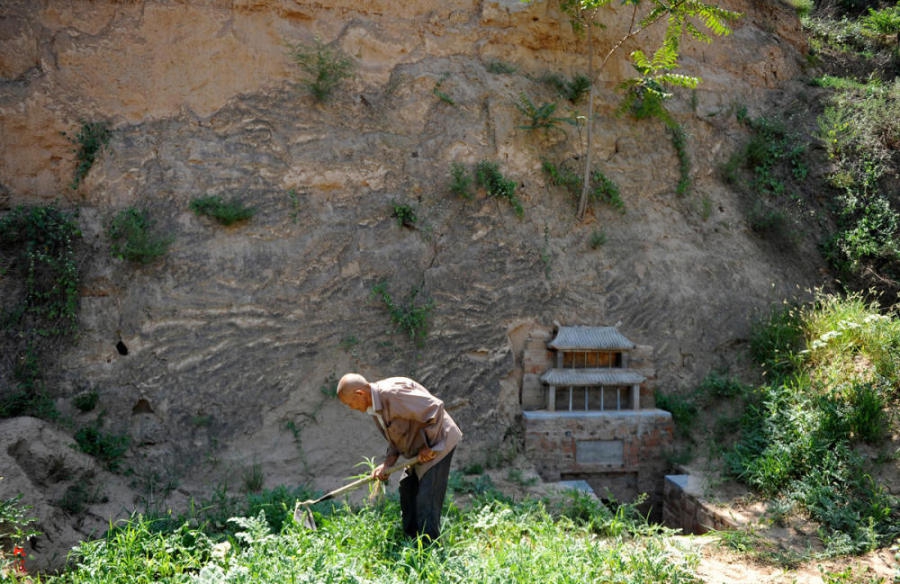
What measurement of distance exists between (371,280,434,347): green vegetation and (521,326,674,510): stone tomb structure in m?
1.26

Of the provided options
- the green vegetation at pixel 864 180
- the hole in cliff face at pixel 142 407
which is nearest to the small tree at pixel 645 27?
the green vegetation at pixel 864 180

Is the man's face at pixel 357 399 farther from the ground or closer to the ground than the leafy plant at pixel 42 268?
closer to the ground

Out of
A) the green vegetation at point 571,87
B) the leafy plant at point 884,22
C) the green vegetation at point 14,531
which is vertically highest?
the leafy plant at point 884,22

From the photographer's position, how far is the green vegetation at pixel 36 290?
5707 mm

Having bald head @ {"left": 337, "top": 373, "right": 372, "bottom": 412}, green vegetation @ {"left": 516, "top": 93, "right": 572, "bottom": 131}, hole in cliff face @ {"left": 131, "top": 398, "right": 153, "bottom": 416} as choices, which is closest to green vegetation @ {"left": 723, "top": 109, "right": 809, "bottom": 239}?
green vegetation @ {"left": 516, "top": 93, "right": 572, "bottom": 131}

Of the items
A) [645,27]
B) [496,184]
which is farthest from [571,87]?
[496,184]

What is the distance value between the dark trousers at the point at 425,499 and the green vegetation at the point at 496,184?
173 inches

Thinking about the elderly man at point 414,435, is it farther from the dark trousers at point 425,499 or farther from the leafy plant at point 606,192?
the leafy plant at point 606,192

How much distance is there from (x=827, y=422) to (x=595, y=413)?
221 cm

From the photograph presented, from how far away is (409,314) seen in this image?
6691mm

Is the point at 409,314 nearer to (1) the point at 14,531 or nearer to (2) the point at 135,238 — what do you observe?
(2) the point at 135,238

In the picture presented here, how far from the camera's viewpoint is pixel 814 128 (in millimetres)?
9367

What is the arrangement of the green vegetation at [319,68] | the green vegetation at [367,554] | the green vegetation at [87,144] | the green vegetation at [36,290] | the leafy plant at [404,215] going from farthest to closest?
the green vegetation at [319,68], the leafy plant at [404,215], the green vegetation at [87,144], the green vegetation at [36,290], the green vegetation at [367,554]

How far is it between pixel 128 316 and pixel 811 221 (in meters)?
9.12
